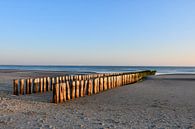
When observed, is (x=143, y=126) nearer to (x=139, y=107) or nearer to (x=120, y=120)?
(x=120, y=120)

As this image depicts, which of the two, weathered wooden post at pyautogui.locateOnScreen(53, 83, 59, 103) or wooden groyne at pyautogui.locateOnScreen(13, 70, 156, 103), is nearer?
weathered wooden post at pyautogui.locateOnScreen(53, 83, 59, 103)

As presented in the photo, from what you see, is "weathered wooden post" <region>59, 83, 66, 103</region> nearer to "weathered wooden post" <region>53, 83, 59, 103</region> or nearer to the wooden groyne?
the wooden groyne

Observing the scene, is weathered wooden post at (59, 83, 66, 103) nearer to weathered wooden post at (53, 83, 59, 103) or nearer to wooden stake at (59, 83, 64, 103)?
wooden stake at (59, 83, 64, 103)

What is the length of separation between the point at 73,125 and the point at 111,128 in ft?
3.87

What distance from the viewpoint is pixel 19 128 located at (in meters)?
7.81

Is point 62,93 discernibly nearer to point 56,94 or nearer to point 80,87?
point 56,94

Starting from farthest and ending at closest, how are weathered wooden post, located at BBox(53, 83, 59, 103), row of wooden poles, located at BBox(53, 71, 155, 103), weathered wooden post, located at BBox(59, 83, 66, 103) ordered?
weathered wooden post, located at BBox(59, 83, 66, 103), row of wooden poles, located at BBox(53, 71, 155, 103), weathered wooden post, located at BBox(53, 83, 59, 103)

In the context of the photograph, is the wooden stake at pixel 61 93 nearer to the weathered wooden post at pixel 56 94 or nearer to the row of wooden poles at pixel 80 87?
the row of wooden poles at pixel 80 87

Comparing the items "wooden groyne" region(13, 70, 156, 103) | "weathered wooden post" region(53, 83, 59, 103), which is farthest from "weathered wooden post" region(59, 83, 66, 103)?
"weathered wooden post" region(53, 83, 59, 103)

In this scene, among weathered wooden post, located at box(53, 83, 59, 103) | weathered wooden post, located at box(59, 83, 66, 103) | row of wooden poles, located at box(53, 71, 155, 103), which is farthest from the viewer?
weathered wooden post, located at box(59, 83, 66, 103)

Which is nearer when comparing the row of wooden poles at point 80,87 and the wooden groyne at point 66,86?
the row of wooden poles at point 80,87

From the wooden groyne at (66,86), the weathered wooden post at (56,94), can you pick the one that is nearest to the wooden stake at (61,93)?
the wooden groyne at (66,86)

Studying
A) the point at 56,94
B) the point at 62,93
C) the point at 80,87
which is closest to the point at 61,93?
the point at 62,93

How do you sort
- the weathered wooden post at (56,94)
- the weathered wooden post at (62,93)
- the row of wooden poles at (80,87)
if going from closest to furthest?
1. the weathered wooden post at (56,94)
2. the row of wooden poles at (80,87)
3. the weathered wooden post at (62,93)
